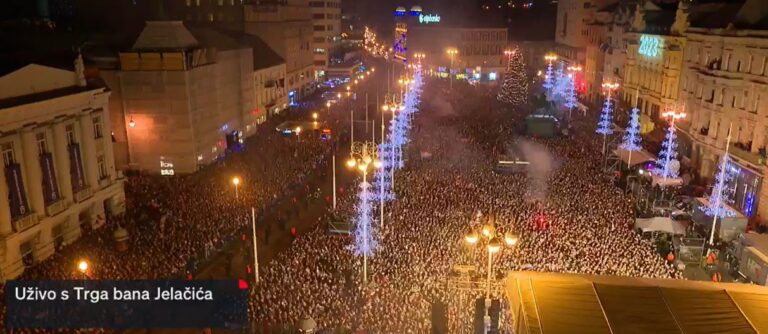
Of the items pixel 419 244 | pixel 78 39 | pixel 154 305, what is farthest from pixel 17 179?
pixel 78 39

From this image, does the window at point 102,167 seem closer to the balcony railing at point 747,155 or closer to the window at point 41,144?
the window at point 41,144

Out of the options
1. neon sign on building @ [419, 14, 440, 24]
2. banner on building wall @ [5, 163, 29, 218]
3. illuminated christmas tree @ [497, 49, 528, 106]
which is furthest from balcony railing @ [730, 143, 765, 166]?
neon sign on building @ [419, 14, 440, 24]

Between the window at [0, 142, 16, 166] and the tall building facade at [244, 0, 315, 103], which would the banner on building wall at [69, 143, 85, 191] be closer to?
the window at [0, 142, 16, 166]

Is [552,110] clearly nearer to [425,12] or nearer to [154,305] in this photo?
[154,305]

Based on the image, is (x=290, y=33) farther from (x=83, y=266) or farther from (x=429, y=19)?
(x=83, y=266)

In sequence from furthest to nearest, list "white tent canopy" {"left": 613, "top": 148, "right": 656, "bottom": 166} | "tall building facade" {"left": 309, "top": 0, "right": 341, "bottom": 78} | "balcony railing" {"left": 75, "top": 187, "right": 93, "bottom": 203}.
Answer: "tall building facade" {"left": 309, "top": 0, "right": 341, "bottom": 78}
"white tent canopy" {"left": 613, "top": 148, "right": 656, "bottom": 166}
"balcony railing" {"left": 75, "top": 187, "right": 93, "bottom": 203}

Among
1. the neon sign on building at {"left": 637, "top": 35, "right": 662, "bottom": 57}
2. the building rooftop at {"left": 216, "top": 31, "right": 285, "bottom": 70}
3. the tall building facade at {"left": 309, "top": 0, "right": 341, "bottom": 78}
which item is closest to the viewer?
the neon sign on building at {"left": 637, "top": 35, "right": 662, "bottom": 57}

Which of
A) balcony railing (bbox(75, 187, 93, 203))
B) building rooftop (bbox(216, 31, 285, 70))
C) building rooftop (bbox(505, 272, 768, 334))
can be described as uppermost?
building rooftop (bbox(216, 31, 285, 70))
